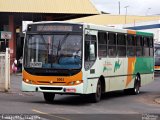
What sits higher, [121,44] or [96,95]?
[121,44]

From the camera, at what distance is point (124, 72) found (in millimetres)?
22766

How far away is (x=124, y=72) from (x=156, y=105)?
10.0ft

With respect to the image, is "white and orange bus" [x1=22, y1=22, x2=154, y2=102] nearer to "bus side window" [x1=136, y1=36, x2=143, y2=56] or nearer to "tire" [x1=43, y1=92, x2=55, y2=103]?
"tire" [x1=43, y1=92, x2=55, y2=103]

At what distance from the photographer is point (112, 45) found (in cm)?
2105

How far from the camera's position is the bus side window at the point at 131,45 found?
75.7 ft

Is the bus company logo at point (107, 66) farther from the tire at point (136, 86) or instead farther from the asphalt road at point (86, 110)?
the tire at point (136, 86)

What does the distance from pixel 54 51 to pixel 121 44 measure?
15.5 ft

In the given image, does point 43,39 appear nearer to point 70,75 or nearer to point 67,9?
point 70,75

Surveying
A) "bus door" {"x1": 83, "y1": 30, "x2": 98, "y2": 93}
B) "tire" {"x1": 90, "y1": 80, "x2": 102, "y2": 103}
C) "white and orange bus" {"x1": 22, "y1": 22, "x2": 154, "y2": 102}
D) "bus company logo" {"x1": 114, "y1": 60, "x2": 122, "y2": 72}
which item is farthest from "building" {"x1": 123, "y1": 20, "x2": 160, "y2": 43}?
"bus door" {"x1": 83, "y1": 30, "x2": 98, "y2": 93}

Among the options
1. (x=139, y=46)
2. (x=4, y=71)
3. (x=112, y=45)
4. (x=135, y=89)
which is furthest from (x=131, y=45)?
(x=4, y=71)

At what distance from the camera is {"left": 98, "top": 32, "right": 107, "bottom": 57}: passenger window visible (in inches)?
776

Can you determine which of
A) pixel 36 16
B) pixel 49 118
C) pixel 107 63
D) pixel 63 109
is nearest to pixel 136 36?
pixel 107 63

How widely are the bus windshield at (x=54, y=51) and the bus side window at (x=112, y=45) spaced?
9.06ft

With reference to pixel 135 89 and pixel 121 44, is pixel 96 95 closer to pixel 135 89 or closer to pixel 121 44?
pixel 121 44
